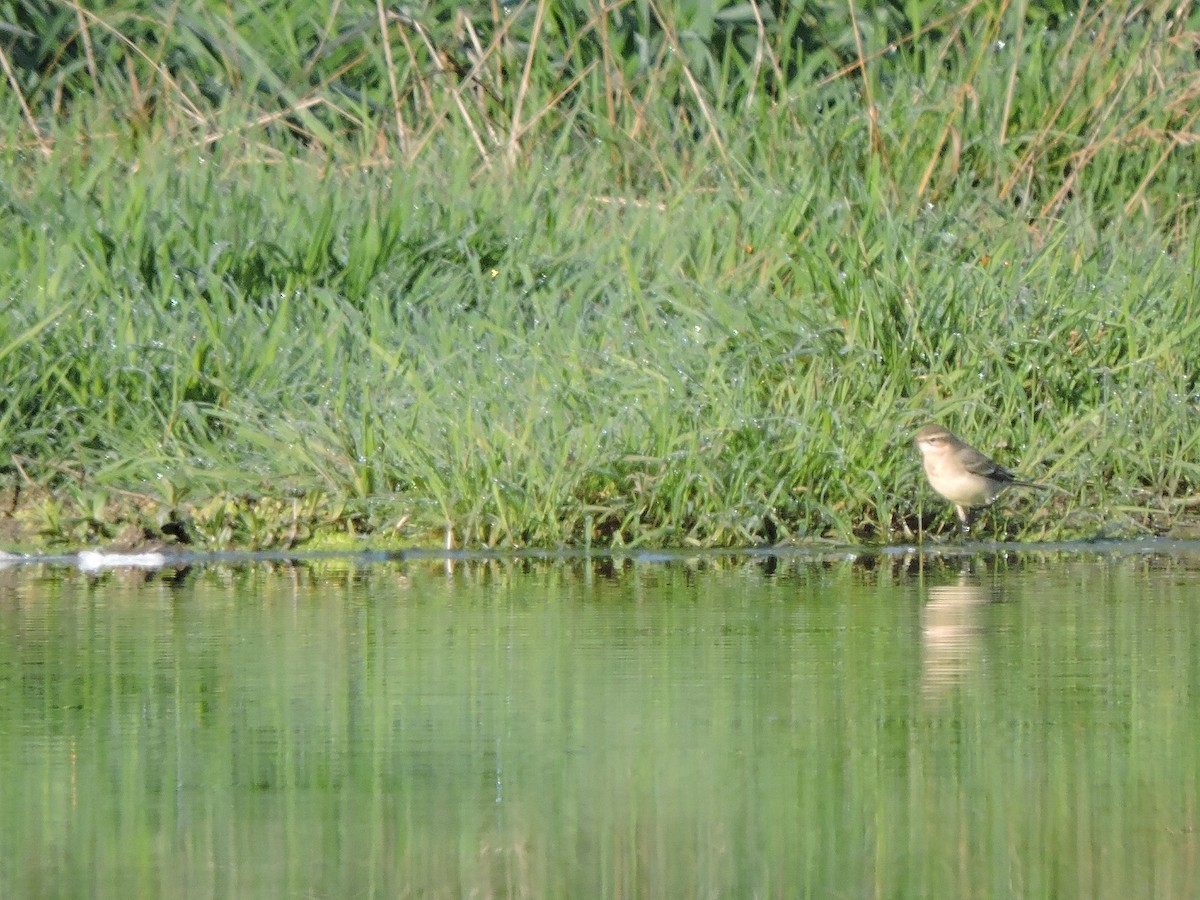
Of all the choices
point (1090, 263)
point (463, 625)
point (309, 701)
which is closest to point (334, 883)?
point (309, 701)

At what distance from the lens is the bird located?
666 cm

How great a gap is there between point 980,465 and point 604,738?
2922mm

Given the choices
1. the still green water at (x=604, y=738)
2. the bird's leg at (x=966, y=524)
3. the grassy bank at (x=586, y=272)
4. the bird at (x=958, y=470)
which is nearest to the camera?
the still green water at (x=604, y=738)

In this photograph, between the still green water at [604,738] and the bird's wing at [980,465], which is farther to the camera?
the bird's wing at [980,465]

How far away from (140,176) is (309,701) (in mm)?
4681

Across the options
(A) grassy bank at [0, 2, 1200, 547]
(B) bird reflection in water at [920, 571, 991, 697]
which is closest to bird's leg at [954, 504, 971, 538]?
(A) grassy bank at [0, 2, 1200, 547]

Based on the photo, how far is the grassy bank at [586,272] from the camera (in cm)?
700

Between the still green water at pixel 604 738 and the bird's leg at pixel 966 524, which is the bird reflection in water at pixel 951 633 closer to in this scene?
the still green water at pixel 604 738

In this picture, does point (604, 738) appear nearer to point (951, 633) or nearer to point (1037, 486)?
point (951, 633)

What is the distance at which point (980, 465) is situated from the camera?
265 inches

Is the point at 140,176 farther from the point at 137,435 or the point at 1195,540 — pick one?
the point at 1195,540

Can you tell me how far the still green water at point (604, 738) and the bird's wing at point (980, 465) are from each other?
1.90ft

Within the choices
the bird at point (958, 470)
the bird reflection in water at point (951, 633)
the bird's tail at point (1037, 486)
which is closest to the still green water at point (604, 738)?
the bird reflection in water at point (951, 633)

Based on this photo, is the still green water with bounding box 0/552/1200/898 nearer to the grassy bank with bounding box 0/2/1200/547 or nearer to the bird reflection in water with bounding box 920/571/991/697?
the bird reflection in water with bounding box 920/571/991/697
